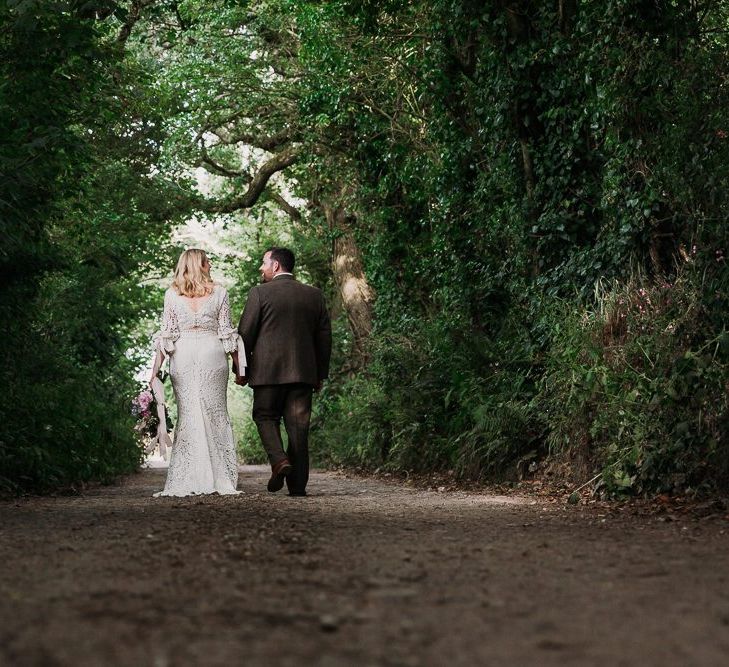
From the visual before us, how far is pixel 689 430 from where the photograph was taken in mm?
8188

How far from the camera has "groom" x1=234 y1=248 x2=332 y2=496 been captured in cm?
1103

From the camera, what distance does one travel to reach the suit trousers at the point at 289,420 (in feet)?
35.8

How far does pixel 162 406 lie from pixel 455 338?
5039mm

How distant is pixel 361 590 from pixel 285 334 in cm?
680

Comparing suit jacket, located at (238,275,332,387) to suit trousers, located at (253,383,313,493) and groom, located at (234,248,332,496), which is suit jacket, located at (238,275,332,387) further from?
suit trousers, located at (253,383,313,493)

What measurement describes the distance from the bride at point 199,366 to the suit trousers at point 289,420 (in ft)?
1.15

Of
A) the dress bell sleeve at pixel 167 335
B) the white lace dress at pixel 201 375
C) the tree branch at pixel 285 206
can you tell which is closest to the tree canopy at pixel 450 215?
the dress bell sleeve at pixel 167 335

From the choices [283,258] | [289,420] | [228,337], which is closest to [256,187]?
[283,258]

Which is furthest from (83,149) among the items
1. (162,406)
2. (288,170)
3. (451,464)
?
(288,170)

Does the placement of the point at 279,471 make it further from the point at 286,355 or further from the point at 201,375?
the point at 201,375

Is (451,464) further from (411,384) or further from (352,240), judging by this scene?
(352,240)

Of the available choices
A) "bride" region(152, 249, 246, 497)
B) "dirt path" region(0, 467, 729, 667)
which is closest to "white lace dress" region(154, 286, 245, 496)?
"bride" region(152, 249, 246, 497)

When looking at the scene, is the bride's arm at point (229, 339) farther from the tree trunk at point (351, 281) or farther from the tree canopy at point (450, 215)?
the tree trunk at point (351, 281)

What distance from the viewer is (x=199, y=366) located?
11.1m
